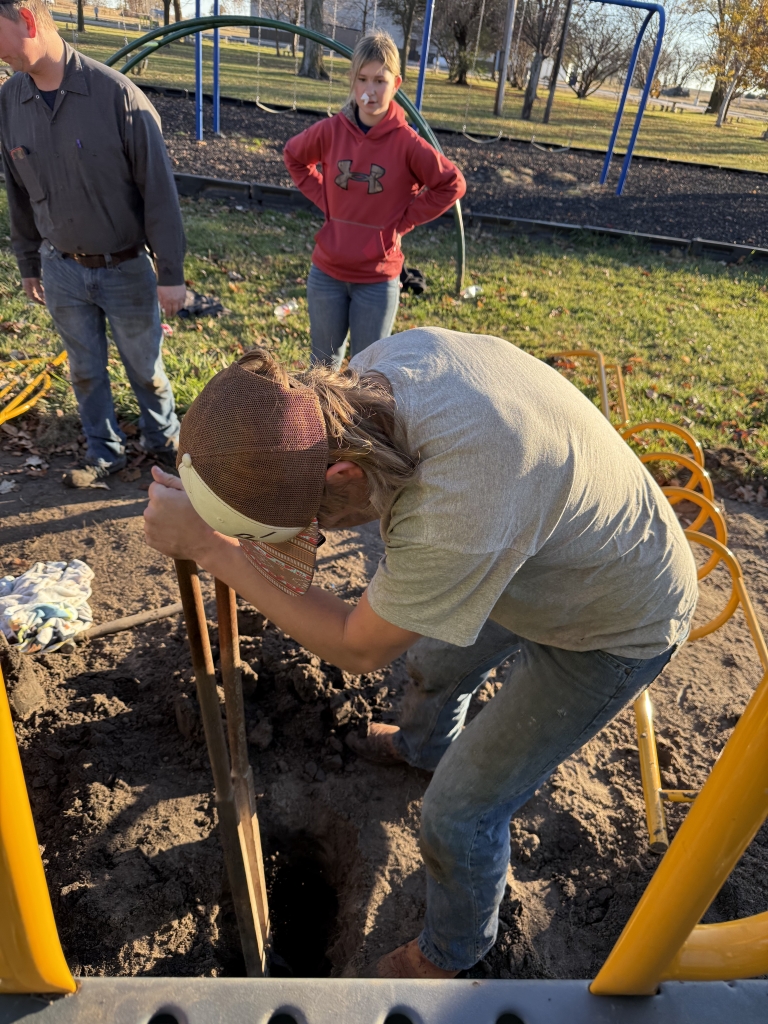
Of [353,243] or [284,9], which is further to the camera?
[284,9]

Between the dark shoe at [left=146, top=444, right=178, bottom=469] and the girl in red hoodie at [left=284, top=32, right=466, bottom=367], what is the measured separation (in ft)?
3.78

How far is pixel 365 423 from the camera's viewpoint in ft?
4.66


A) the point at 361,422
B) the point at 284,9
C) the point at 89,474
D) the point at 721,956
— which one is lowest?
the point at 89,474

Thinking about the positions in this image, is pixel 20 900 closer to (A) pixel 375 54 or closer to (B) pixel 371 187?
(B) pixel 371 187

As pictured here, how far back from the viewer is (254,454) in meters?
1.31

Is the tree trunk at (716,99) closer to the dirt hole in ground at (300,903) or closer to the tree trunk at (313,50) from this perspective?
the tree trunk at (313,50)

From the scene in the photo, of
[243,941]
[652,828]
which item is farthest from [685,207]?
[243,941]

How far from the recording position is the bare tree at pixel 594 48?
14.5 metres

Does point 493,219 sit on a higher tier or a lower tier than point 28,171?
lower

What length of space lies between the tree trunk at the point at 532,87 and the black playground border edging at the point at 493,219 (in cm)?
609

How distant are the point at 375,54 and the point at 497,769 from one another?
12.9 ft

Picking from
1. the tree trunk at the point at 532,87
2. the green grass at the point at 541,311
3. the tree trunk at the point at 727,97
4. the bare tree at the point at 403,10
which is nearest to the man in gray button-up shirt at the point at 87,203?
the green grass at the point at 541,311

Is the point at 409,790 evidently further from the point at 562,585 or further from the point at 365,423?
the point at 365,423

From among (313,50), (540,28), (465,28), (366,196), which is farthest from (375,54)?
(313,50)
